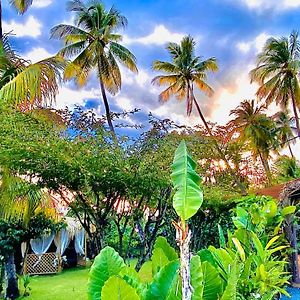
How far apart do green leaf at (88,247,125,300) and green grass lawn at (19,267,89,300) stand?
7267 mm

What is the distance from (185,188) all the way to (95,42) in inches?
618

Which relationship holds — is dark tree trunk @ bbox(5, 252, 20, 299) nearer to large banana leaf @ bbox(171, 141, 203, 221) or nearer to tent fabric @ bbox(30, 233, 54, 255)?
tent fabric @ bbox(30, 233, 54, 255)

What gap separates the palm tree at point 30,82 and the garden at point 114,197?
2cm

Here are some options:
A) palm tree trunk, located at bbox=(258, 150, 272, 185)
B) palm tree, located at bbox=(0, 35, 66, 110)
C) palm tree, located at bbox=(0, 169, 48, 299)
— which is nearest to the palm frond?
palm tree, located at bbox=(0, 35, 66, 110)

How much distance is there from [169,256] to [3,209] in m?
5.81

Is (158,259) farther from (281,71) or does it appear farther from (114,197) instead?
(281,71)

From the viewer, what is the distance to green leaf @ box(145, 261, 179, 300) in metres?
1.74

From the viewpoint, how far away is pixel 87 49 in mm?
16953

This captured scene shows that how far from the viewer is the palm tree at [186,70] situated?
19547 millimetres

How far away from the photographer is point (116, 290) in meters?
1.52

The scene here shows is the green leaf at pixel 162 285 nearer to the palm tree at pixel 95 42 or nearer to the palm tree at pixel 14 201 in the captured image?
the palm tree at pixel 14 201

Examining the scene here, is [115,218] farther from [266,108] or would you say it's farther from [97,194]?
[266,108]

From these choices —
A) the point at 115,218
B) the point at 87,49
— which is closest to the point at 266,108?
the point at 87,49

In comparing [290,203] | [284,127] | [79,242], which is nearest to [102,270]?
[290,203]
